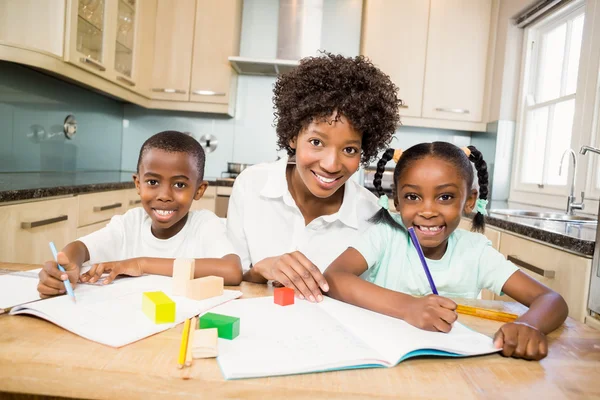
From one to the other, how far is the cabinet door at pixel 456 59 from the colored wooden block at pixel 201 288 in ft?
9.52

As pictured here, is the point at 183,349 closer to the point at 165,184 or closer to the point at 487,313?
the point at 487,313

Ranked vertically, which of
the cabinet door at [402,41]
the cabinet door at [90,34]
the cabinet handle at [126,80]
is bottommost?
the cabinet handle at [126,80]

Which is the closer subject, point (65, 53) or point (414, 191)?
point (414, 191)

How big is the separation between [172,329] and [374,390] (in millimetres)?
276

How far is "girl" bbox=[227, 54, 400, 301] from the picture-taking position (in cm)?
115

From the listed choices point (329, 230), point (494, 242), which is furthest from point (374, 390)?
point (494, 242)

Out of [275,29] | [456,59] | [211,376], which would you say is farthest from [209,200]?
[211,376]

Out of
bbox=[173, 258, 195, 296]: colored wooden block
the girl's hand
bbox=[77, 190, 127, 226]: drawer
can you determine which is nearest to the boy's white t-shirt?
the girl's hand

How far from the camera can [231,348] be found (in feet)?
1.78

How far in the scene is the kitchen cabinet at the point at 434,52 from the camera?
10.9 ft

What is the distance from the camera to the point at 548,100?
2.84m

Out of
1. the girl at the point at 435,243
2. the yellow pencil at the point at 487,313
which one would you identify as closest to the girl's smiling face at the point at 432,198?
the girl at the point at 435,243

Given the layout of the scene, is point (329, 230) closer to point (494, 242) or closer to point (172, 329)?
point (172, 329)

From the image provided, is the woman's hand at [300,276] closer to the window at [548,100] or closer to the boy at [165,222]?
the boy at [165,222]
